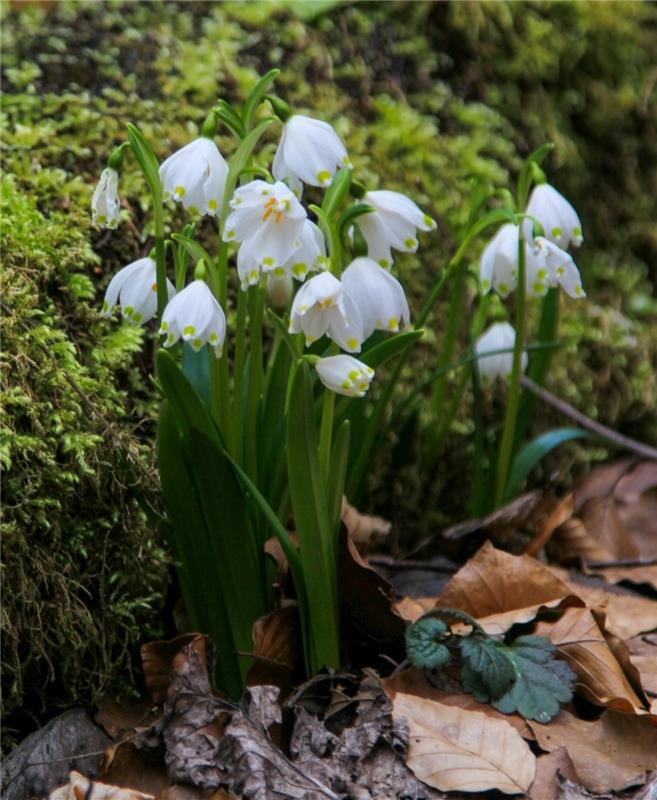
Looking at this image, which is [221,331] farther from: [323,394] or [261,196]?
[323,394]

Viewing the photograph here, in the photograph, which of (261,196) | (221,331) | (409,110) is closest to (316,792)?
(221,331)

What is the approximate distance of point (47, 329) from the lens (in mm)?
1688

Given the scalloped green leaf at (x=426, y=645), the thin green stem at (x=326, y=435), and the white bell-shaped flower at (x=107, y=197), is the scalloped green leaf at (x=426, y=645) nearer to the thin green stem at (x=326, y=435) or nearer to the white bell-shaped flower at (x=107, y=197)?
the thin green stem at (x=326, y=435)

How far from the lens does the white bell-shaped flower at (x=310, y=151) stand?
146 centimetres

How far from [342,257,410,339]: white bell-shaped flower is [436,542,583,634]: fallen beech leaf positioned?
0.49 meters

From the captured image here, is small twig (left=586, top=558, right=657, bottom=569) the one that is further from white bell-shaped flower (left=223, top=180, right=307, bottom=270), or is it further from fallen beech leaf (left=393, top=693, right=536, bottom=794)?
white bell-shaped flower (left=223, top=180, right=307, bottom=270)

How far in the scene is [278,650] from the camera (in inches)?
64.5

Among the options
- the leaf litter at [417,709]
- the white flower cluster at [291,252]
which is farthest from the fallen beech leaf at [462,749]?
the white flower cluster at [291,252]

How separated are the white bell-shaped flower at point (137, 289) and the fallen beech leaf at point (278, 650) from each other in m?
0.54

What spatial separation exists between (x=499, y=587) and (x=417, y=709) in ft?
1.14

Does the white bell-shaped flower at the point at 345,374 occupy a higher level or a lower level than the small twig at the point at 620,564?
higher

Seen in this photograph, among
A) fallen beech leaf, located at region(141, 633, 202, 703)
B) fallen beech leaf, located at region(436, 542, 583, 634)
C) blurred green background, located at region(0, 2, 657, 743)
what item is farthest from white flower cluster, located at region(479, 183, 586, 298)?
fallen beech leaf, located at region(141, 633, 202, 703)

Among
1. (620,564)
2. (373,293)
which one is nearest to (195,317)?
(373,293)

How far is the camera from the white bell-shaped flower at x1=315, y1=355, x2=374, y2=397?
143 centimetres
